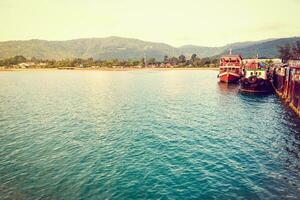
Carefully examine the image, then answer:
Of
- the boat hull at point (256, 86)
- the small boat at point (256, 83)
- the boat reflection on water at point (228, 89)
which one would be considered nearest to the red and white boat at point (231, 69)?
the boat reflection on water at point (228, 89)

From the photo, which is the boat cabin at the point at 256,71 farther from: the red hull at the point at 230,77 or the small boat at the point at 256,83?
the red hull at the point at 230,77

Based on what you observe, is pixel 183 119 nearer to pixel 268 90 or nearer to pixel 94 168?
pixel 94 168

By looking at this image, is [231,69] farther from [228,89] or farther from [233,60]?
[228,89]

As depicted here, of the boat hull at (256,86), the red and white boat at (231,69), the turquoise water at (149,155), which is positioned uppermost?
the red and white boat at (231,69)

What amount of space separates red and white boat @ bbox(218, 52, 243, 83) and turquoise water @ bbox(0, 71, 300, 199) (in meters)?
63.7

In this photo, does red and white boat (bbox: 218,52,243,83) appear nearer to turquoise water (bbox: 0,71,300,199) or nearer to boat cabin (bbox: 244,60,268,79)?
boat cabin (bbox: 244,60,268,79)

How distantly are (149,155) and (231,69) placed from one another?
104 metres

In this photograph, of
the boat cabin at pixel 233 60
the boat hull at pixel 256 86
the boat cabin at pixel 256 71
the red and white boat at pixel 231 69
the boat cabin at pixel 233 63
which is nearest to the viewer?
the boat hull at pixel 256 86

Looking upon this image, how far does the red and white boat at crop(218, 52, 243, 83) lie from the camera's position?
116562 millimetres

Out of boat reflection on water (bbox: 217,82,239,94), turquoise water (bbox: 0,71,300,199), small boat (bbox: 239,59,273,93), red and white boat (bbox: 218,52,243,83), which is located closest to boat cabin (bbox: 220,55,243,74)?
red and white boat (bbox: 218,52,243,83)

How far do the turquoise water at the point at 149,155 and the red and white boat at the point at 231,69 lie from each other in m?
63.7

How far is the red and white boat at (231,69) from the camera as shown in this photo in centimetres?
11656

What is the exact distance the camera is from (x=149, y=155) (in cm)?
3042

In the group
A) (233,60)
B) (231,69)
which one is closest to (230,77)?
(231,69)
